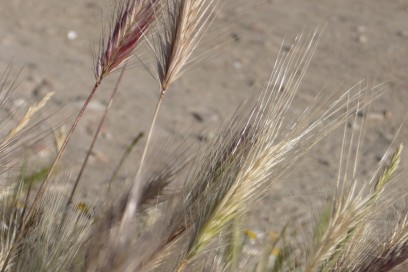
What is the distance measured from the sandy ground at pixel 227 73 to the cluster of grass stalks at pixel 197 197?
1.19 meters

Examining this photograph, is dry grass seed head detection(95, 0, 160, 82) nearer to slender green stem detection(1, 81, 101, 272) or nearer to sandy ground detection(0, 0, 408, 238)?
slender green stem detection(1, 81, 101, 272)

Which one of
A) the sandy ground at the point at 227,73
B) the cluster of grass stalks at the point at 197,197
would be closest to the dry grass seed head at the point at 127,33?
the cluster of grass stalks at the point at 197,197

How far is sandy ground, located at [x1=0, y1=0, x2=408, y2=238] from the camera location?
305cm

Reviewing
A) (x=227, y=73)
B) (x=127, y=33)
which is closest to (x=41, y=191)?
(x=127, y=33)

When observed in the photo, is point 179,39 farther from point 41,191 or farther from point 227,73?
point 227,73

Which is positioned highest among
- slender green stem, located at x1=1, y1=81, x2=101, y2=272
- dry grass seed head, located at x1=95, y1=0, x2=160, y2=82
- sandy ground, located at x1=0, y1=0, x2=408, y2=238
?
dry grass seed head, located at x1=95, y1=0, x2=160, y2=82

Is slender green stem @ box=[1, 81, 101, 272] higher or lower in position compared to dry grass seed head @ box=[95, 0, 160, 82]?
lower

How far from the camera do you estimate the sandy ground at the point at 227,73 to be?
3053mm

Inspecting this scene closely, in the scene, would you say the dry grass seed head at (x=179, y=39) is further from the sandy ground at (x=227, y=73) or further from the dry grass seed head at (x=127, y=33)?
the sandy ground at (x=227, y=73)

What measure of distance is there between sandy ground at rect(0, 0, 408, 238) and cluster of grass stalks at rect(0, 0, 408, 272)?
3.90ft

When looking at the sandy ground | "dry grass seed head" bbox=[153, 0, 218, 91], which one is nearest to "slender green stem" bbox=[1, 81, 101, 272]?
"dry grass seed head" bbox=[153, 0, 218, 91]

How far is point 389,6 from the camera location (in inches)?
182

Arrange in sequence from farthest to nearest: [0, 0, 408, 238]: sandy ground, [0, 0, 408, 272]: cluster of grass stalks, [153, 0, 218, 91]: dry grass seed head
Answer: [0, 0, 408, 238]: sandy ground
[153, 0, 218, 91]: dry grass seed head
[0, 0, 408, 272]: cluster of grass stalks

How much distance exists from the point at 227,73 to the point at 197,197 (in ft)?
8.62
